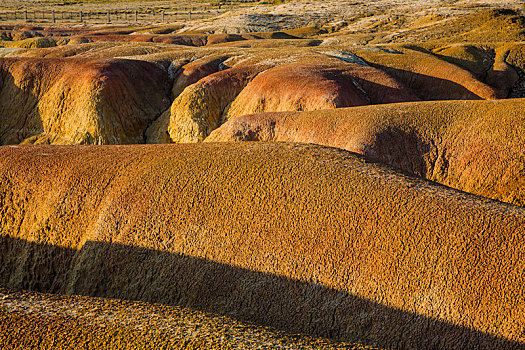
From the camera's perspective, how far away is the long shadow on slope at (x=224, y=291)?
7.72 metres

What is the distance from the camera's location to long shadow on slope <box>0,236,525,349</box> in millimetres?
7719

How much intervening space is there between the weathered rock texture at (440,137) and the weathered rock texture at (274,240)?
5.34 metres

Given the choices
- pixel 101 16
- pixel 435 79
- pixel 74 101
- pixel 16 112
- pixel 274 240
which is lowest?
pixel 16 112

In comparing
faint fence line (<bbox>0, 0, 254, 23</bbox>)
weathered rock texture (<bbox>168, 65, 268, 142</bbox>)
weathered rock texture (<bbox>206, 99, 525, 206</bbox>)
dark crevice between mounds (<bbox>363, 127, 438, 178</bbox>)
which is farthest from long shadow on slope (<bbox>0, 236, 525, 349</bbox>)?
faint fence line (<bbox>0, 0, 254, 23</bbox>)

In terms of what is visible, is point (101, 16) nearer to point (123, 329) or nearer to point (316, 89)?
point (316, 89)

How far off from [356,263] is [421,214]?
148 centimetres

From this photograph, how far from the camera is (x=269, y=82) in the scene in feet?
81.3

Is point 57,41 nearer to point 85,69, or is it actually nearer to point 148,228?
point 85,69

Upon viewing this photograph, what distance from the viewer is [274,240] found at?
353 inches

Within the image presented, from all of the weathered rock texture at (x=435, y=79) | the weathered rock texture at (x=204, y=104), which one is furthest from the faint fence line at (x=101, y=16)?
the weathered rock texture at (x=435, y=79)

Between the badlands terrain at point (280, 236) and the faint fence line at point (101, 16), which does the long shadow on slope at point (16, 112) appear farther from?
the faint fence line at point (101, 16)

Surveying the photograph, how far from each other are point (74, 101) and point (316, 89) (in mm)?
13613

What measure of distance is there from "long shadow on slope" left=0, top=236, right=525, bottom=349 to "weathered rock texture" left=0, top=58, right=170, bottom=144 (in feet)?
51.8

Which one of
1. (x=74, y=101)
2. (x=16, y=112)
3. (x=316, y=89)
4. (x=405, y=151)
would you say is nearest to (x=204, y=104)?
(x=316, y=89)
